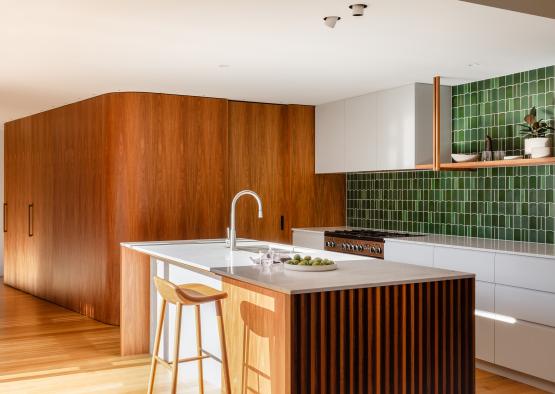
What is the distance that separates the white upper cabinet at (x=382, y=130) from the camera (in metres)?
5.60

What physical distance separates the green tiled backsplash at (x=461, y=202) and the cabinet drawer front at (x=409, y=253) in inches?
26.9

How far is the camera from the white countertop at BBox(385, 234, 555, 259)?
437cm

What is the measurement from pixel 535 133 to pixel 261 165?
9.81 ft

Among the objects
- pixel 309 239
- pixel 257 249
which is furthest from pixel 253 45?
pixel 309 239

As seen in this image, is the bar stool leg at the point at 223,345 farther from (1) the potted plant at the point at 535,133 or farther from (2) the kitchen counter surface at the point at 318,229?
(2) the kitchen counter surface at the point at 318,229

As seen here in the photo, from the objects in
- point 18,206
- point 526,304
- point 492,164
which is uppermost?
point 492,164

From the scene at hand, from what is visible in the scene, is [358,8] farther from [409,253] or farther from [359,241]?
[359,241]

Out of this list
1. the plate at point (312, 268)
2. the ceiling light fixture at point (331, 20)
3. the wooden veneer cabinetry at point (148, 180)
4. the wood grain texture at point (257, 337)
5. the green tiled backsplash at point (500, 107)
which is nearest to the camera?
the wood grain texture at point (257, 337)

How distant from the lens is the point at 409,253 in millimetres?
5316

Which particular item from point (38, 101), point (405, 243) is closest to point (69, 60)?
point (38, 101)

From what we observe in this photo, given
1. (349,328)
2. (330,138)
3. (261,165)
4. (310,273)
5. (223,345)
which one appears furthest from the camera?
(261,165)

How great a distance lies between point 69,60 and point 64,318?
3.01m

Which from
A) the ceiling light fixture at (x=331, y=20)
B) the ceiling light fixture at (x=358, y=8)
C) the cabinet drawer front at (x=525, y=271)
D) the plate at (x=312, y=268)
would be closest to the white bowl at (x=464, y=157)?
the cabinet drawer front at (x=525, y=271)

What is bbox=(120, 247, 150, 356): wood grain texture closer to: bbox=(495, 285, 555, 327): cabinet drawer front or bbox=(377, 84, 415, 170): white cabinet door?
bbox=(377, 84, 415, 170): white cabinet door
